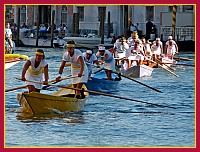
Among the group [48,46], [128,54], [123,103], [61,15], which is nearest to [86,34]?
[48,46]

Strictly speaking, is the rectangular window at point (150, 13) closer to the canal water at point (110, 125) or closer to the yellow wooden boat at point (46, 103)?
the canal water at point (110, 125)

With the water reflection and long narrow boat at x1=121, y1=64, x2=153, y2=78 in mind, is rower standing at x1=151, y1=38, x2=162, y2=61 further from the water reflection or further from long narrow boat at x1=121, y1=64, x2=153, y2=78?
the water reflection

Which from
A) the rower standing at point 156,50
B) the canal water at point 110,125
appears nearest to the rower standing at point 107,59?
the canal water at point 110,125

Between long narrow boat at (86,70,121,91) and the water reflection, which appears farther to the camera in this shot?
long narrow boat at (86,70,121,91)

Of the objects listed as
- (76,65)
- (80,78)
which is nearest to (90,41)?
(76,65)

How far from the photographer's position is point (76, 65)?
1220 centimetres

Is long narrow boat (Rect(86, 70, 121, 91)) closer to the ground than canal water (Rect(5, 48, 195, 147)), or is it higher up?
higher up

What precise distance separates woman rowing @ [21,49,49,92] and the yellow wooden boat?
0.20m

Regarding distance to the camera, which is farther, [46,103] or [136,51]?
[136,51]

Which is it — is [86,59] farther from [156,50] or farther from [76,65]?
[156,50]

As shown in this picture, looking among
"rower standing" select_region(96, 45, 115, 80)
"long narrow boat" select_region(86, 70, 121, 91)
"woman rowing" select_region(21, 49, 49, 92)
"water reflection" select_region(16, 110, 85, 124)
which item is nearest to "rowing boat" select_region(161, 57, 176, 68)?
"long narrow boat" select_region(86, 70, 121, 91)

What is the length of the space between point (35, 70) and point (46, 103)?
21.3 inches

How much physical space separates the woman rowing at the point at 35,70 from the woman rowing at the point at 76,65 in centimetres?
46

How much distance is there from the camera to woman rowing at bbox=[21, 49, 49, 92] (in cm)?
1109
